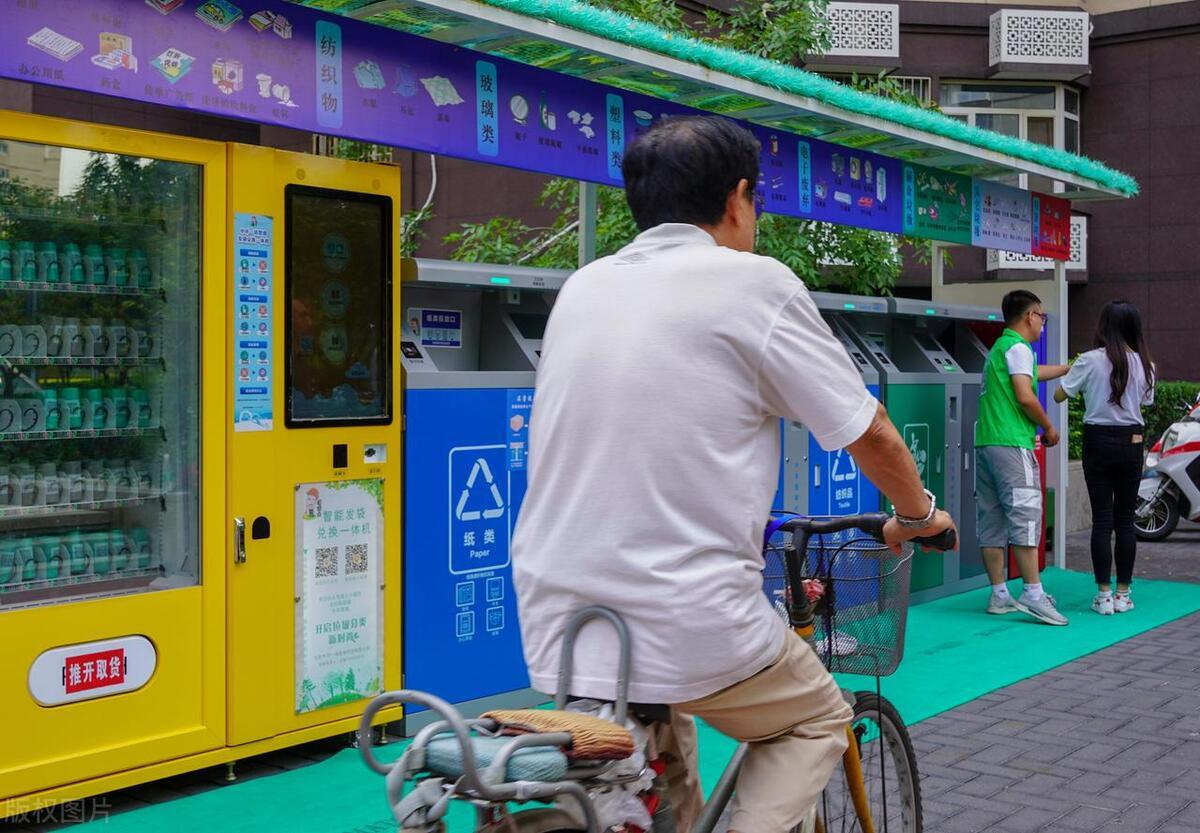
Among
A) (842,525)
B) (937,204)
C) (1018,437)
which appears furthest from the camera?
(937,204)

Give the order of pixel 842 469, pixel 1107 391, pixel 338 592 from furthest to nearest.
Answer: pixel 842 469 → pixel 1107 391 → pixel 338 592

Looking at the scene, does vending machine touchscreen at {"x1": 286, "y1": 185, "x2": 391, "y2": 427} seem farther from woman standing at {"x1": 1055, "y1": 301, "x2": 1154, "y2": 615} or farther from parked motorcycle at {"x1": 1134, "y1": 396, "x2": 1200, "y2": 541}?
parked motorcycle at {"x1": 1134, "y1": 396, "x2": 1200, "y2": 541}

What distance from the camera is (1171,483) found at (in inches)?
468

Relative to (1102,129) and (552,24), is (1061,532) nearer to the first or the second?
(552,24)

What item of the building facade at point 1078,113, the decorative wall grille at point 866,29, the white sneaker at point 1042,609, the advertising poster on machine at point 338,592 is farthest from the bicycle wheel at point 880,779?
the decorative wall grille at point 866,29

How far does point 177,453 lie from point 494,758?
10.7 ft

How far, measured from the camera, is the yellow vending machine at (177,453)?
14.8ft

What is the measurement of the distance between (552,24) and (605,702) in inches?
142

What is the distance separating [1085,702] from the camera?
6234 mm

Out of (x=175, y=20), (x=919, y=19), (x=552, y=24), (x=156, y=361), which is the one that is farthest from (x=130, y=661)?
(x=919, y=19)

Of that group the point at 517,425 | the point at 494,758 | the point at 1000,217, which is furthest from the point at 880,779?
the point at 1000,217

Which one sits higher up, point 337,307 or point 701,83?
point 701,83

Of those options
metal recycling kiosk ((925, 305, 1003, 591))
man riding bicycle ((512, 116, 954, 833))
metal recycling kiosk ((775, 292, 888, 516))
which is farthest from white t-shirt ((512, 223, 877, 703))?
metal recycling kiosk ((925, 305, 1003, 591))

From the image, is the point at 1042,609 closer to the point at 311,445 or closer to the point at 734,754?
the point at 311,445
